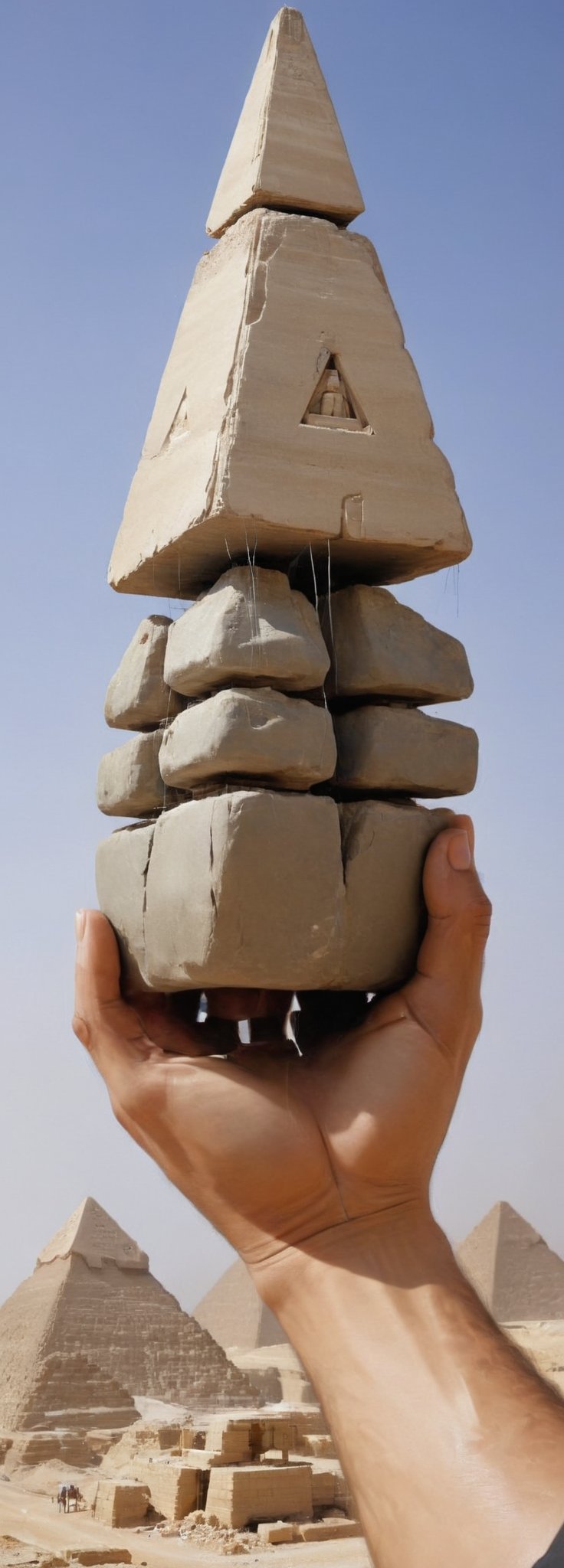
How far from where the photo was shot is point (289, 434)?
4254mm

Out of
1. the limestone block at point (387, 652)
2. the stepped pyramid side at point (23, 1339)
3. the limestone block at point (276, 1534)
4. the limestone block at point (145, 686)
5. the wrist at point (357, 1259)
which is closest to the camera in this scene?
the wrist at point (357, 1259)

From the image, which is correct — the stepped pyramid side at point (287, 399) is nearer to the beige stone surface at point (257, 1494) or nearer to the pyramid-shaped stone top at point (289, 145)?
the pyramid-shaped stone top at point (289, 145)

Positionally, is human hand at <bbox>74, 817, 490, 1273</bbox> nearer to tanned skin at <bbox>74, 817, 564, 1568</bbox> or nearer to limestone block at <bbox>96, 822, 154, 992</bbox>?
Answer: tanned skin at <bbox>74, 817, 564, 1568</bbox>

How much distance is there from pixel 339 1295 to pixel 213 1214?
45 centimetres

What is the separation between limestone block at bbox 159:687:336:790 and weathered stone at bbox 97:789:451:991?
3.1 inches

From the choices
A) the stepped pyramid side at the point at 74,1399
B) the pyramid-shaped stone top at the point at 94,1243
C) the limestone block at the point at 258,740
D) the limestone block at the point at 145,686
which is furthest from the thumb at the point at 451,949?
the pyramid-shaped stone top at the point at 94,1243

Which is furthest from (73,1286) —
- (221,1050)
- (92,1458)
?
(221,1050)

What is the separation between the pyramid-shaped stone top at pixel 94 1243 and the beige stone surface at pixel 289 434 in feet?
112

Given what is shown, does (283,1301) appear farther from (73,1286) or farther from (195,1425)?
Result: (73,1286)

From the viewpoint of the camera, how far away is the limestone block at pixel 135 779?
14.9 ft

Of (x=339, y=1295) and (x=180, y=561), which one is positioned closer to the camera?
(x=339, y=1295)

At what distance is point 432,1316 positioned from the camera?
3562mm

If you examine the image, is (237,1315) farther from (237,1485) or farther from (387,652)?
(387,652)

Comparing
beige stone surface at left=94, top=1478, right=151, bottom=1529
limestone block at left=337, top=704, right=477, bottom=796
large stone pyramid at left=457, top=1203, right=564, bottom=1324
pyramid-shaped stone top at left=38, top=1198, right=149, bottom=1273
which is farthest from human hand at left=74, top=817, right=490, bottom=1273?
large stone pyramid at left=457, top=1203, right=564, bottom=1324
